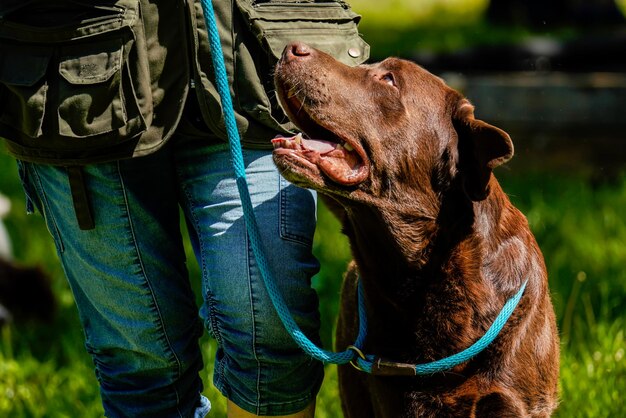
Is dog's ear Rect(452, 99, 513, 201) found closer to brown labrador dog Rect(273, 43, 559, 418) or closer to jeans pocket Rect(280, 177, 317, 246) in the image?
brown labrador dog Rect(273, 43, 559, 418)

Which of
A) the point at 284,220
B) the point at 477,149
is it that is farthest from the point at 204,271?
the point at 477,149

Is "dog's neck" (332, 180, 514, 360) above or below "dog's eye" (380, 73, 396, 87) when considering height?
below

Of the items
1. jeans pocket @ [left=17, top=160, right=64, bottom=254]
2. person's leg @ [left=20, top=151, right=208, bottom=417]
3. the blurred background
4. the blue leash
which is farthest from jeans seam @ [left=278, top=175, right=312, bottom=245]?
the blurred background

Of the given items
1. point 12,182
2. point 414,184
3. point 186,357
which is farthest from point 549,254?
point 12,182

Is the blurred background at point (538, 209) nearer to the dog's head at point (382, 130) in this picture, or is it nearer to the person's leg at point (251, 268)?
the person's leg at point (251, 268)

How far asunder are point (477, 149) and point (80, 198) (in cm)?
127

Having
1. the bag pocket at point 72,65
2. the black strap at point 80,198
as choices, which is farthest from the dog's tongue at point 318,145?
the black strap at point 80,198

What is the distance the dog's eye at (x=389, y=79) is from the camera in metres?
3.06

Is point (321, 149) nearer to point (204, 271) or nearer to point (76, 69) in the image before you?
point (204, 271)

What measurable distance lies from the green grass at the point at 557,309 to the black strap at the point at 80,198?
62.2 inches

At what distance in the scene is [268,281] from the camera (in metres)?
2.70

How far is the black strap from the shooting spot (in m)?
2.74

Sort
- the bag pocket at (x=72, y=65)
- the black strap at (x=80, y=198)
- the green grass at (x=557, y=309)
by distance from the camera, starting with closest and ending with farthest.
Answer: the bag pocket at (x=72, y=65)
the black strap at (x=80, y=198)
the green grass at (x=557, y=309)

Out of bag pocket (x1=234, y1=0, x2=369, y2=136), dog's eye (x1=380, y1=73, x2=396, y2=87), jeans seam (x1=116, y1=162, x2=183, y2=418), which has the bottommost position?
jeans seam (x1=116, y1=162, x2=183, y2=418)
